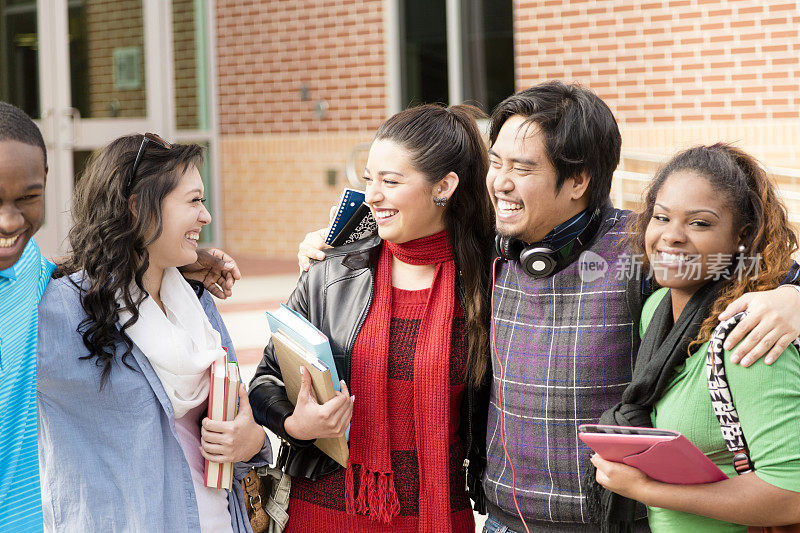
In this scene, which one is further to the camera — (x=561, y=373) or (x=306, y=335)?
(x=306, y=335)

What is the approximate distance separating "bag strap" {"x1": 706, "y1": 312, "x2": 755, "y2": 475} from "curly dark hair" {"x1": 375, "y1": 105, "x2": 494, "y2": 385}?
78cm

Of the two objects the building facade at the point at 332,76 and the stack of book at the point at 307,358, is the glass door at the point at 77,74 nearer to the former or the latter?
the building facade at the point at 332,76

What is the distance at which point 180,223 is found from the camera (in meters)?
2.45

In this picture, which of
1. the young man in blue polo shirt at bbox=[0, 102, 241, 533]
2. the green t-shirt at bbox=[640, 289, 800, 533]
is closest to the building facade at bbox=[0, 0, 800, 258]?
the green t-shirt at bbox=[640, 289, 800, 533]

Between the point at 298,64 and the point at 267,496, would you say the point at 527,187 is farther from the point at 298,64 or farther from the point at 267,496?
the point at 298,64

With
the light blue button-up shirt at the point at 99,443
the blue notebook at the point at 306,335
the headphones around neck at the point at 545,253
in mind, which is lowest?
the light blue button-up shirt at the point at 99,443

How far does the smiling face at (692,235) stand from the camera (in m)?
2.09

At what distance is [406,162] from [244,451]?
3.03ft

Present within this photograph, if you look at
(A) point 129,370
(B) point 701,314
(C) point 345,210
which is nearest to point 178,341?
(A) point 129,370

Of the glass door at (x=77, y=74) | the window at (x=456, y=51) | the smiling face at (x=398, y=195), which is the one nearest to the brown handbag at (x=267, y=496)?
the smiling face at (x=398, y=195)

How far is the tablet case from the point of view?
1904 millimetres

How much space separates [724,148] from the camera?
2.19 metres

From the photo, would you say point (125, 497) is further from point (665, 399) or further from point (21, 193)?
point (665, 399)

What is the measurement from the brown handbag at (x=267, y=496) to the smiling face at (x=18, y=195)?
40.3 inches
